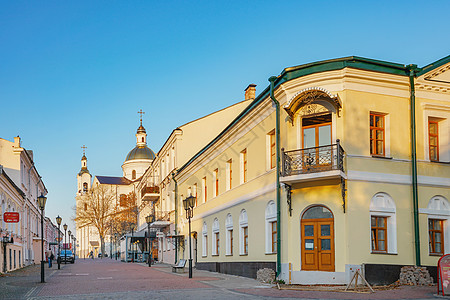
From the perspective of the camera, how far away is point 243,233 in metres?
23.6

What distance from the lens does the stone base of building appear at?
20456mm

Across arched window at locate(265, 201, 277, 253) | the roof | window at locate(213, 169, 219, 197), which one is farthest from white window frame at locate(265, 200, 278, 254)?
the roof

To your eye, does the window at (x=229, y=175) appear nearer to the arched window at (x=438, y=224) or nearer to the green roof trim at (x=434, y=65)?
the arched window at (x=438, y=224)

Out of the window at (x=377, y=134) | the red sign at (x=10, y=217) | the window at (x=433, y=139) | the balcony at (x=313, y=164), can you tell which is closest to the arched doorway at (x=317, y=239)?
the balcony at (x=313, y=164)

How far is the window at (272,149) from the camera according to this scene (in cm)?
2023

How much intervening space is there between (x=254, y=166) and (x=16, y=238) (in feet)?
66.7

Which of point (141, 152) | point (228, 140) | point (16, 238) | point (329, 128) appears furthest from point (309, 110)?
point (141, 152)

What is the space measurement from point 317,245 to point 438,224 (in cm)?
463

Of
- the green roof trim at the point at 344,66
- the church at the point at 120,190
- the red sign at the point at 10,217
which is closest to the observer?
the green roof trim at the point at 344,66

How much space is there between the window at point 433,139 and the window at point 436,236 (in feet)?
7.52

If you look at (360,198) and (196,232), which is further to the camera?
(196,232)

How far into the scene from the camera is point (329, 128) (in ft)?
57.5

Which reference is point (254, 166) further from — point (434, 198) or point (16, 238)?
point (16, 238)

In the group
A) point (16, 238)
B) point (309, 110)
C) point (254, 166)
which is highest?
point (309, 110)
